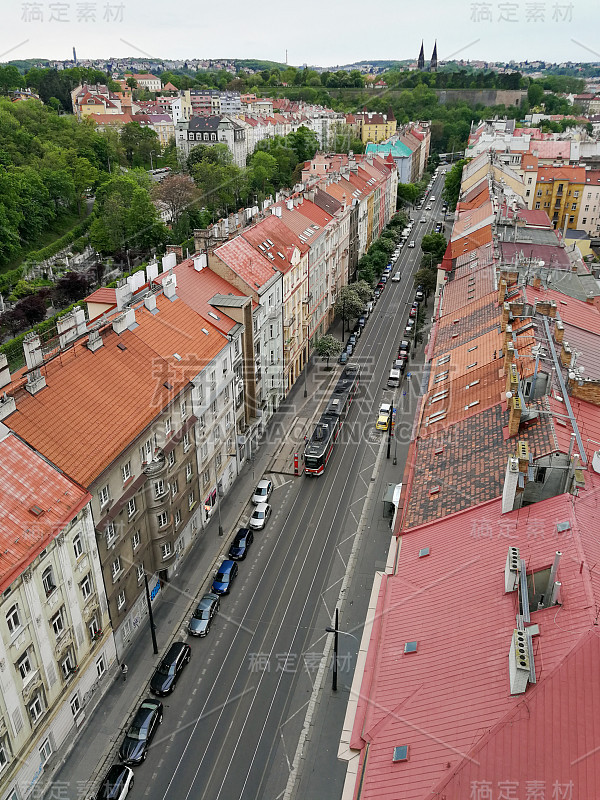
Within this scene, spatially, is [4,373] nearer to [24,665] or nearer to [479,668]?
[24,665]

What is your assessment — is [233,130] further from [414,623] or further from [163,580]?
[414,623]

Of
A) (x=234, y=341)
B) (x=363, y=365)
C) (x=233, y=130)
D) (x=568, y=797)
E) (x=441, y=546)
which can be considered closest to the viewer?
(x=568, y=797)

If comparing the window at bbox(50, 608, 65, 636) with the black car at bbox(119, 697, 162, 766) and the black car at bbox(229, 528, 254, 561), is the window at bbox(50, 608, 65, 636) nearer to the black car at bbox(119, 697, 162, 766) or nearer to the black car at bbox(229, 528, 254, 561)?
the black car at bbox(119, 697, 162, 766)

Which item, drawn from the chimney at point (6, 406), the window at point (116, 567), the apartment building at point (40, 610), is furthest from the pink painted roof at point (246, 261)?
the apartment building at point (40, 610)

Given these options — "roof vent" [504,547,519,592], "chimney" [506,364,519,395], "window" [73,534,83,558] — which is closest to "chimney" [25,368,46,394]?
"window" [73,534,83,558]

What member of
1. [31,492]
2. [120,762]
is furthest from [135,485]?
[120,762]

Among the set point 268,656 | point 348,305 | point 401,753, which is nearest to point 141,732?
point 268,656
